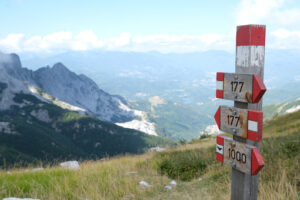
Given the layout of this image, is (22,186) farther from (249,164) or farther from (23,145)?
(23,145)

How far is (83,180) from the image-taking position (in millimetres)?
7883

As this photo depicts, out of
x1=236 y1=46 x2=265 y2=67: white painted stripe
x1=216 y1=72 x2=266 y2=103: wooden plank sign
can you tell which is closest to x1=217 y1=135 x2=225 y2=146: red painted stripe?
x1=216 y1=72 x2=266 y2=103: wooden plank sign

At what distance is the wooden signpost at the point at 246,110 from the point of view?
12.8 feet

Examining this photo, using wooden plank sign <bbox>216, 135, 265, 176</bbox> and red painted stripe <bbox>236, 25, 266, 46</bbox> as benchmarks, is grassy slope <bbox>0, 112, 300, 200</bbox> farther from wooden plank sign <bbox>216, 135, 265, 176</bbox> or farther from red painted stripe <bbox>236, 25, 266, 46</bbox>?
red painted stripe <bbox>236, 25, 266, 46</bbox>

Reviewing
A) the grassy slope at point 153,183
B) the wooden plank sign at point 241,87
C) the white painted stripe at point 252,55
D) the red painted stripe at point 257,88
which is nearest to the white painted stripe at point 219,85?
the wooden plank sign at point 241,87

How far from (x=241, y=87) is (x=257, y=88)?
1.14ft

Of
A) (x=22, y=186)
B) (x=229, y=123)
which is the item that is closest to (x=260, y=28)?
(x=229, y=123)

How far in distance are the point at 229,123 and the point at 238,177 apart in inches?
36.2

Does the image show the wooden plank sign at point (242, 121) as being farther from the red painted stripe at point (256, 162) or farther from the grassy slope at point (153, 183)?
the grassy slope at point (153, 183)

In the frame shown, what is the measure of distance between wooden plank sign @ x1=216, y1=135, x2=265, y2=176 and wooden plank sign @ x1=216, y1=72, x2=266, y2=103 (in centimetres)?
75

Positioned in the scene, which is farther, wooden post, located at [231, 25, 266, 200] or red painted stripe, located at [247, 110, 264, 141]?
wooden post, located at [231, 25, 266, 200]

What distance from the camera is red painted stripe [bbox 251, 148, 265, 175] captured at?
3.85 meters

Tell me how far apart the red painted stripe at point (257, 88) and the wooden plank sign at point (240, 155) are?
29.4 inches

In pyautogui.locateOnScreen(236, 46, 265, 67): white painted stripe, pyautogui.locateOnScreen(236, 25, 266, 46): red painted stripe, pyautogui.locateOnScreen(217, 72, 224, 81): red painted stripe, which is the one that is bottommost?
pyautogui.locateOnScreen(217, 72, 224, 81): red painted stripe
